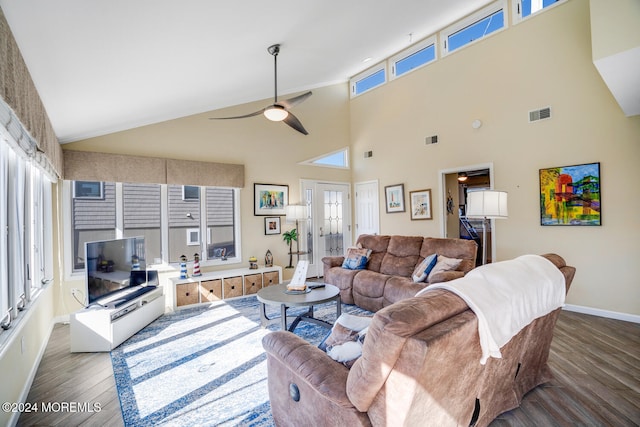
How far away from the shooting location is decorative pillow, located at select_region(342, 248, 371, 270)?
465cm

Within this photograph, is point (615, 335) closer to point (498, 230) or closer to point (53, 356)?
point (498, 230)

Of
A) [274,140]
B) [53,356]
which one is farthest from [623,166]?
[53,356]

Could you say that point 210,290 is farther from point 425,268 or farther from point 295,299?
point 425,268

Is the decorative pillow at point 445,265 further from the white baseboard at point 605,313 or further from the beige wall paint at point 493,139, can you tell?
the white baseboard at point 605,313

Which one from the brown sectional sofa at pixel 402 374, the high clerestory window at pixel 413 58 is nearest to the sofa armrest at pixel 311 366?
the brown sectional sofa at pixel 402 374

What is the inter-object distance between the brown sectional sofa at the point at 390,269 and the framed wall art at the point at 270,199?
5.07ft

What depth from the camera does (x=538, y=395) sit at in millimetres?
2232

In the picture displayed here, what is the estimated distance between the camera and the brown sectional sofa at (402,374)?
1158 millimetres

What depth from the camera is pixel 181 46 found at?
8.33ft

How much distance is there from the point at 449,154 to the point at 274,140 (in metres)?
3.10

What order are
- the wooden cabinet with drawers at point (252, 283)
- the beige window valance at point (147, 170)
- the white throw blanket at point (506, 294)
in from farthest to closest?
the wooden cabinet with drawers at point (252, 283), the beige window valance at point (147, 170), the white throw blanket at point (506, 294)

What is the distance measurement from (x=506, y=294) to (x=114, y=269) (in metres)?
3.83

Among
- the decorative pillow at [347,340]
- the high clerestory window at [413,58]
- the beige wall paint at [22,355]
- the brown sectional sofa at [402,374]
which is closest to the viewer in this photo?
the brown sectional sofa at [402,374]

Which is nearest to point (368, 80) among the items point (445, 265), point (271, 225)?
point (271, 225)
